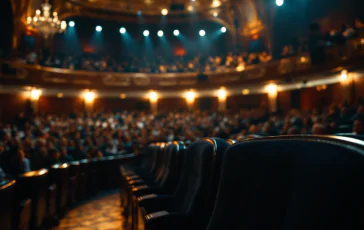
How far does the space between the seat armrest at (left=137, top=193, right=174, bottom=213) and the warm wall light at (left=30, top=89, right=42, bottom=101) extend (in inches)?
465

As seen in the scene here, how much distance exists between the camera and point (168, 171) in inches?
72.2

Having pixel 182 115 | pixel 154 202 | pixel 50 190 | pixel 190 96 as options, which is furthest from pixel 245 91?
pixel 154 202

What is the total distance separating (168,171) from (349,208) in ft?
4.92

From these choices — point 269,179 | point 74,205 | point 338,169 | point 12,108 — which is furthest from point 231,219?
point 12,108

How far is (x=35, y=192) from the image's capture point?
199 centimetres

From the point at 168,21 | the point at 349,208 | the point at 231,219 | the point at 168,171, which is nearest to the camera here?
the point at 349,208

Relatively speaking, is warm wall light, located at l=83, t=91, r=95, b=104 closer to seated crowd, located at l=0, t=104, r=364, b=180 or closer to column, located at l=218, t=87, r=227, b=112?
seated crowd, located at l=0, t=104, r=364, b=180

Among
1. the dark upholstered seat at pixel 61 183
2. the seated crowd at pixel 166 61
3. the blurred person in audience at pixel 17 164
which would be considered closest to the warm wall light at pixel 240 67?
the seated crowd at pixel 166 61

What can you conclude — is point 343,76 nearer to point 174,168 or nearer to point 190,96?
point 190,96

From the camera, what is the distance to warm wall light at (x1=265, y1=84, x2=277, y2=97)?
1184 cm

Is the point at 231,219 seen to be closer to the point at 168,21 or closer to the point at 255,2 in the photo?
the point at 255,2

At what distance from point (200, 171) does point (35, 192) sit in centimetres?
148

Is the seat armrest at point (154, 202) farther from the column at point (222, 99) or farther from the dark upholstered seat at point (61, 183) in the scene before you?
the column at point (222, 99)

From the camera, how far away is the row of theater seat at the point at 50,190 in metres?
1.49
